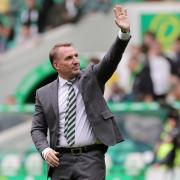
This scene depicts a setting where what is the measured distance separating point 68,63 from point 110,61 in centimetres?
47

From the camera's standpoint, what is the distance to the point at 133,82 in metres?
17.0

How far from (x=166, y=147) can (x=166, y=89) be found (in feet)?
8.17

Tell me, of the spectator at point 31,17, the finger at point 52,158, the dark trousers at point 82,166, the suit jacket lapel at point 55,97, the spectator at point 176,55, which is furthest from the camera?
the spectator at point 31,17

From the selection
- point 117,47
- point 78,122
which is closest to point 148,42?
point 78,122

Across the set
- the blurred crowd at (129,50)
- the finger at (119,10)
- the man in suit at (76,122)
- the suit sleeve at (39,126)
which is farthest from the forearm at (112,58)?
the blurred crowd at (129,50)

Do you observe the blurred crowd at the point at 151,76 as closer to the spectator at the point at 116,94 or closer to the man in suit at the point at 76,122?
the spectator at the point at 116,94

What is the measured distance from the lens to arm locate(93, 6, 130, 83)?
8891 millimetres

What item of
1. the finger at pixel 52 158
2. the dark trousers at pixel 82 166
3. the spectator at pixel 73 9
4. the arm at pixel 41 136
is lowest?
the dark trousers at pixel 82 166

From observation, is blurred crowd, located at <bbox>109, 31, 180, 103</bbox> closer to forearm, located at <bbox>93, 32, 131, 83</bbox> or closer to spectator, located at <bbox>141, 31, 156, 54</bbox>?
spectator, located at <bbox>141, 31, 156, 54</bbox>

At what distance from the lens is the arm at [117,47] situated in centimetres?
889

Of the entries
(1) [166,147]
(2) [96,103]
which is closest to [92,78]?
(2) [96,103]

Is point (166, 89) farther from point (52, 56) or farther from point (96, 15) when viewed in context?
point (52, 56)

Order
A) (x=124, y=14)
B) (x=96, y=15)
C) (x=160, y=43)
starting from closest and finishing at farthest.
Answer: (x=124, y=14) < (x=160, y=43) < (x=96, y=15)

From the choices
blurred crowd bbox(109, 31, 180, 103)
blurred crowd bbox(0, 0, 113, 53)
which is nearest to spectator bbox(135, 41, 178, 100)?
blurred crowd bbox(109, 31, 180, 103)
